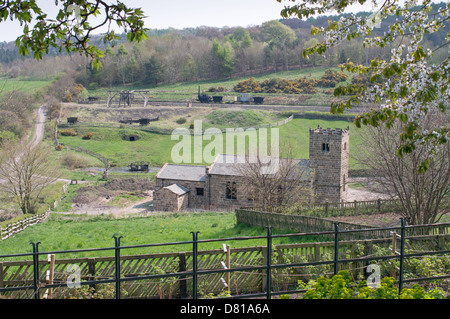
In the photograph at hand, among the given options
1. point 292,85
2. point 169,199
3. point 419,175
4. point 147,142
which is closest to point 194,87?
point 292,85

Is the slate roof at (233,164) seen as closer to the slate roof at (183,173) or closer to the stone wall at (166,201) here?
the slate roof at (183,173)

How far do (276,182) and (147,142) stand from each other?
34.6 metres

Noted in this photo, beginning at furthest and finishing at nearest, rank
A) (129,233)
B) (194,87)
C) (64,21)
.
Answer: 1. (194,87)
2. (129,233)
3. (64,21)

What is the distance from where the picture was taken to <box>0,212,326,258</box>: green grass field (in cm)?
2017

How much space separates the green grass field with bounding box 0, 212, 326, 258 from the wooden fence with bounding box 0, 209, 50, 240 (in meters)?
0.38

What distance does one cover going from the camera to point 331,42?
8.65 metres

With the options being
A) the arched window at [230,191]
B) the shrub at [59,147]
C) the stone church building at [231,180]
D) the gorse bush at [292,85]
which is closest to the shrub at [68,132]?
the shrub at [59,147]

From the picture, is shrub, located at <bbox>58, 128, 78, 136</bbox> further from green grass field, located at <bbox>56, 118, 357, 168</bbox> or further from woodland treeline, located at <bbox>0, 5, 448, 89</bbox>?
woodland treeline, located at <bbox>0, 5, 448, 89</bbox>

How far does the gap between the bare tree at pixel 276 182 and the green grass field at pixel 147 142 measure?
1693cm

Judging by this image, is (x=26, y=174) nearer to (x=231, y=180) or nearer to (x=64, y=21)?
(x=231, y=180)

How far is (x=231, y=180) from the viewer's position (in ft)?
119

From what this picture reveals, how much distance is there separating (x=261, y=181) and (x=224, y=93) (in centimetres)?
6345

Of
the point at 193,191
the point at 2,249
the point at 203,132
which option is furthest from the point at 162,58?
the point at 2,249

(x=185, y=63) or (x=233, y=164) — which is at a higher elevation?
(x=185, y=63)
